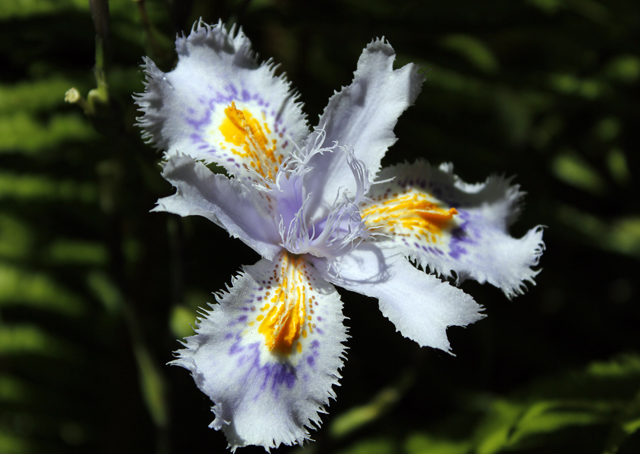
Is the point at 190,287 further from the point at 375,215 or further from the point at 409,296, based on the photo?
the point at 409,296

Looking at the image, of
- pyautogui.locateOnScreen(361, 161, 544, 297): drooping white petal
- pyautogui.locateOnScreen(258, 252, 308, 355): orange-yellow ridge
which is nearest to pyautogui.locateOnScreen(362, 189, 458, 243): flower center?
pyautogui.locateOnScreen(361, 161, 544, 297): drooping white petal

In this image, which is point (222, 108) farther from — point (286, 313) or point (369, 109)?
point (286, 313)

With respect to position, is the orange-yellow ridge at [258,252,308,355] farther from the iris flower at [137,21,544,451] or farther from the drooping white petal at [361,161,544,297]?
the drooping white petal at [361,161,544,297]

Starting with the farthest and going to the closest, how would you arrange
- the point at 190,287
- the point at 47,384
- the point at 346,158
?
the point at 47,384 < the point at 190,287 < the point at 346,158

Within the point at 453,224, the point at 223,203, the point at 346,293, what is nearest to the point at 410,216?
the point at 453,224

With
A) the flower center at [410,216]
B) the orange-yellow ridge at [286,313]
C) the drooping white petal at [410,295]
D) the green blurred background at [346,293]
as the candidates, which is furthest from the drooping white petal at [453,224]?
the green blurred background at [346,293]

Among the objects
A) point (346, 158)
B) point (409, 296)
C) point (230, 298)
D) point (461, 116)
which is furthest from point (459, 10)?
point (230, 298)
